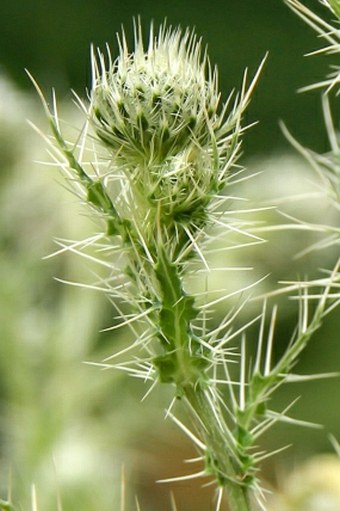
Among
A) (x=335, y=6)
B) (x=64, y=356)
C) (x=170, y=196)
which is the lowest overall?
(x=64, y=356)

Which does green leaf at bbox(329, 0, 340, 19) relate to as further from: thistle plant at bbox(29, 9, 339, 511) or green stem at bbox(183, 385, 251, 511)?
green stem at bbox(183, 385, 251, 511)

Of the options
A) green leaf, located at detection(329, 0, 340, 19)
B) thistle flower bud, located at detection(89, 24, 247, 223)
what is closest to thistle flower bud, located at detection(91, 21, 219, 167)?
thistle flower bud, located at detection(89, 24, 247, 223)

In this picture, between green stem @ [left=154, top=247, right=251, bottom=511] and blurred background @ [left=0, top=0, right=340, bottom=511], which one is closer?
green stem @ [left=154, top=247, right=251, bottom=511]

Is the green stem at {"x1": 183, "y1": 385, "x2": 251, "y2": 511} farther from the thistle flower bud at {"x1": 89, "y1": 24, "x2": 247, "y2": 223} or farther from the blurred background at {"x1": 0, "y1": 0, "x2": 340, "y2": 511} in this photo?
the blurred background at {"x1": 0, "y1": 0, "x2": 340, "y2": 511}

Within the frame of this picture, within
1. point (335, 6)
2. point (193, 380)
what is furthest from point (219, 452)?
point (335, 6)

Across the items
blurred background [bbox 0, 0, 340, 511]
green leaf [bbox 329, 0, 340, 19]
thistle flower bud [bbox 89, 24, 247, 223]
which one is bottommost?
blurred background [bbox 0, 0, 340, 511]

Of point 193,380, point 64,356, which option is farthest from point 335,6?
point 64,356

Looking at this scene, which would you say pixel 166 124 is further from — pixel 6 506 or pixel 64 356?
pixel 64 356

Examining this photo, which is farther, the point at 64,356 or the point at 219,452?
the point at 64,356

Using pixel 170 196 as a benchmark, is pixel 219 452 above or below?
below

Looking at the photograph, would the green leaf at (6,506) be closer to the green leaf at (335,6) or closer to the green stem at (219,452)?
the green stem at (219,452)

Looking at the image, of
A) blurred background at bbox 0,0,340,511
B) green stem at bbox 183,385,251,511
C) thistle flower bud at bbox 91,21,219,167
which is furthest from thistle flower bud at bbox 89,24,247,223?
blurred background at bbox 0,0,340,511

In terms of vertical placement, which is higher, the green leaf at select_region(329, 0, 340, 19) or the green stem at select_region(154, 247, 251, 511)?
the green leaf at select_region(329, 0, 340, 19)

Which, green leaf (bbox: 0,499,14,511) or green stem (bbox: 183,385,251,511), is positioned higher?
green stem (bbox: 183,385,251,511)
